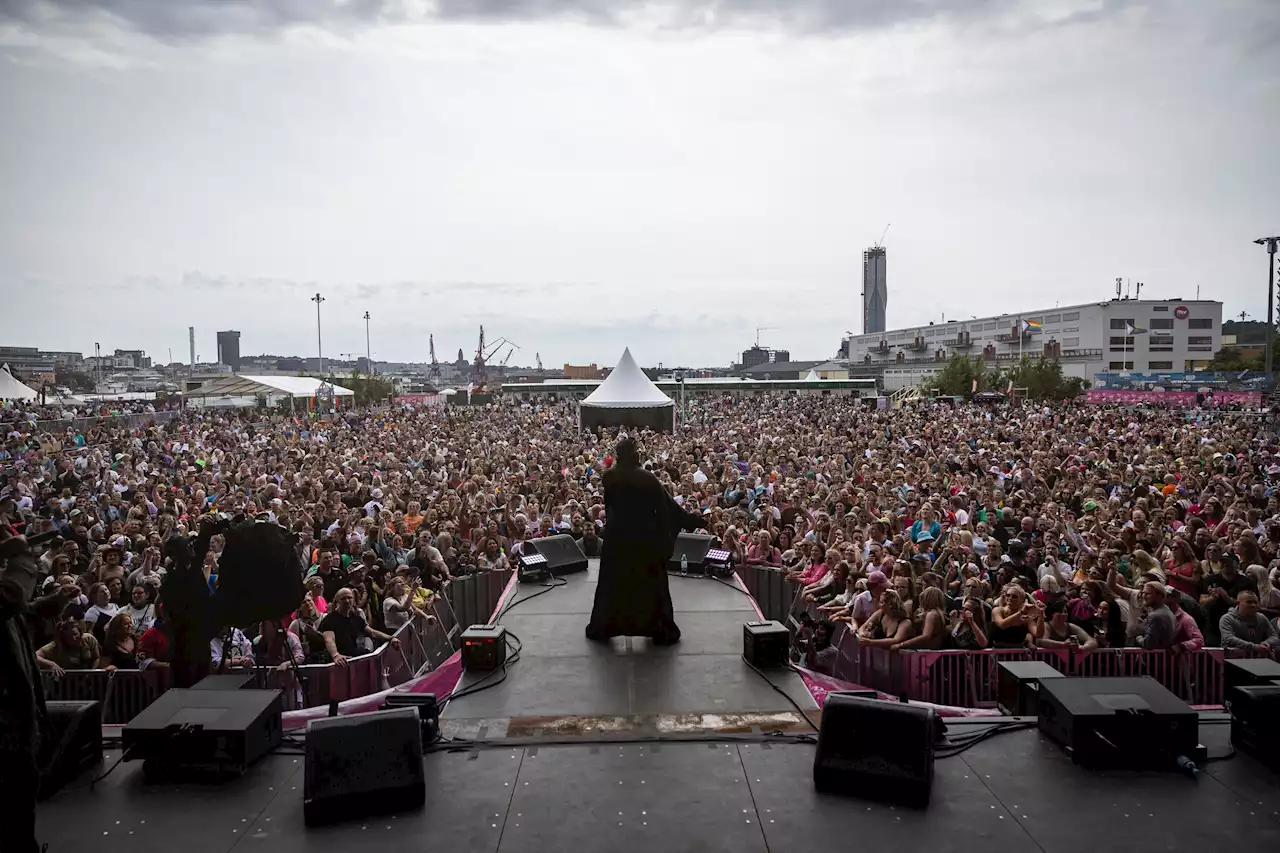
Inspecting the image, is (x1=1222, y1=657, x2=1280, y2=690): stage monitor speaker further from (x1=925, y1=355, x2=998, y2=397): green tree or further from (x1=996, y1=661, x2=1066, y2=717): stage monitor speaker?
(x1=925, y1=355, x2=998, y2=397): green tree

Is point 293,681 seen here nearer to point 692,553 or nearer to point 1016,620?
point 692,553

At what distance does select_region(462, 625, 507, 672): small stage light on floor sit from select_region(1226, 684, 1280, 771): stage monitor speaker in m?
5.25

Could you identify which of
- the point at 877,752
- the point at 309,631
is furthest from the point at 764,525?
the point at 877,752

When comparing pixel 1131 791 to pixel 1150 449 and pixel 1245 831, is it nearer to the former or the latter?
pixel 1245 831

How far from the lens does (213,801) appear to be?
14.8 ft

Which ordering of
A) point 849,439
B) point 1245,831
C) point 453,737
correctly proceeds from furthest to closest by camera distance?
point 849,439
point 453,737
point 1245,831

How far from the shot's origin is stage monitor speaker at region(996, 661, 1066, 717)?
560 centimetres

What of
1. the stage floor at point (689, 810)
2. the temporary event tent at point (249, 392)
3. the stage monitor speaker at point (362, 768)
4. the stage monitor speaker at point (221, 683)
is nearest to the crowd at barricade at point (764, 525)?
the stage monitor speaker at point (221, 683)

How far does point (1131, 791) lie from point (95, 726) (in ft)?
20.0

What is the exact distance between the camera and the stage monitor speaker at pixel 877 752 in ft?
14.5

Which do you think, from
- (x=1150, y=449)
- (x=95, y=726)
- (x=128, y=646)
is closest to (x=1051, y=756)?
(x=95, y=726)

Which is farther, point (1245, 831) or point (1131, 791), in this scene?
point (1131, 791)

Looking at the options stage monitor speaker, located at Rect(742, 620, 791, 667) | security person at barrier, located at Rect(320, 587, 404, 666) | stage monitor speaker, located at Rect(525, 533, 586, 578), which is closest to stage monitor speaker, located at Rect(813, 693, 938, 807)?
stage monitor speaker, located at Rect(742, 620, 791, 667)

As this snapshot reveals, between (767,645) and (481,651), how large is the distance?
239 cm
